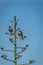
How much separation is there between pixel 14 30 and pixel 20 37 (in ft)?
0.59

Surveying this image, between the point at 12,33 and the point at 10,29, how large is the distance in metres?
0.08

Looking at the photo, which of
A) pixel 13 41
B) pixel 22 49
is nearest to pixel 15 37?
pixel 13 41

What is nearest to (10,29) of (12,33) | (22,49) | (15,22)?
(12,33)

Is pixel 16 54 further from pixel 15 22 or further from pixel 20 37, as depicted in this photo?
pixel 15 22

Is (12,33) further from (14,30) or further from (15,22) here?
(15,22)

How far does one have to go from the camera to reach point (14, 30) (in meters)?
2.14

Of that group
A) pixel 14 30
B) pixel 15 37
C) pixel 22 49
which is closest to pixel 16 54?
pixel 22 49

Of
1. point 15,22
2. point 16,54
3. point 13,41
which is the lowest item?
point 16,54

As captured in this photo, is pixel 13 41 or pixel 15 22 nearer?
pixel 13 41

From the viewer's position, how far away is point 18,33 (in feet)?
6.86

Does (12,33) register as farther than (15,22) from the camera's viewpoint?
No

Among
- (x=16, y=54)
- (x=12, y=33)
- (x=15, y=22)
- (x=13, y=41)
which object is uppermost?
(x=15, y=22)

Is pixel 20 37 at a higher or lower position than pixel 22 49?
higher

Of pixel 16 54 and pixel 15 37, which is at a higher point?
pixel 15 37
